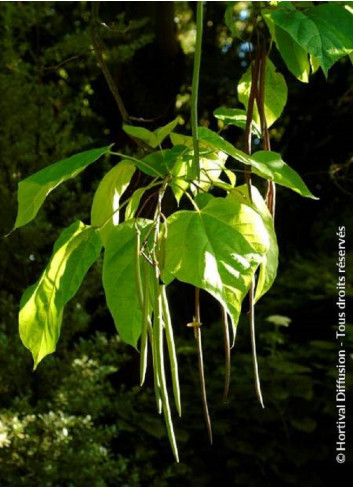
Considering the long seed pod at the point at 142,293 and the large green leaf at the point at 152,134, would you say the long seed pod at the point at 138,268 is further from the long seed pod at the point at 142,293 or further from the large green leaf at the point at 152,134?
the large green leaf at the point at 152,134

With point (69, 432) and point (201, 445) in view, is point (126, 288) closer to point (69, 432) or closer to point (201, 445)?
point (69, 432)

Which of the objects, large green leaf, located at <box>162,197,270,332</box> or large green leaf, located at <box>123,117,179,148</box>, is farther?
large green leaf, located at <box>123,117,179,148</box>

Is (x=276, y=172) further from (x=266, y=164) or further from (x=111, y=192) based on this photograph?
(x=111, y=192)

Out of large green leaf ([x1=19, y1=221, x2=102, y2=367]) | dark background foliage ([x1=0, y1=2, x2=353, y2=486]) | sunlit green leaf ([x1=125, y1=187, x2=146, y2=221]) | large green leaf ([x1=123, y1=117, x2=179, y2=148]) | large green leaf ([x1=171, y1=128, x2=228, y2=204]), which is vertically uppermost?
large green leaf ([x1=123, y1=117, x2=179, y2=148])

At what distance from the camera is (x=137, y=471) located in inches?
82.0

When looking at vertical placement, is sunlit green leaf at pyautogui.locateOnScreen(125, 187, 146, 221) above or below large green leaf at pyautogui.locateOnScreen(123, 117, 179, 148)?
below

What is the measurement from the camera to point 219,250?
1.33 feet

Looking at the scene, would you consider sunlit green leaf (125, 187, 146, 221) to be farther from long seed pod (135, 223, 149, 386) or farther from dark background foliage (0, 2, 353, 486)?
dark background foliage (0, 2, 353, 486)

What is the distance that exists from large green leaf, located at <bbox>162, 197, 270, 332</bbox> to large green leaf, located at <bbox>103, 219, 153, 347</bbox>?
35mm

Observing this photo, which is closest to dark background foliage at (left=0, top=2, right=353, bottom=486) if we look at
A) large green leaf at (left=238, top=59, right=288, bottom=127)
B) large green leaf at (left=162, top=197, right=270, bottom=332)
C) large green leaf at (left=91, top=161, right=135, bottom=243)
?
large green leaf at (left=238, top=59, right=288, bottom=127)

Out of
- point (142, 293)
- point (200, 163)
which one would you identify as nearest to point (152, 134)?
point (200, 163)

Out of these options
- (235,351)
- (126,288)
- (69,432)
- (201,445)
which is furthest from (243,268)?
(235,351)

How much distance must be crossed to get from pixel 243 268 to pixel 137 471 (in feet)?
5.85

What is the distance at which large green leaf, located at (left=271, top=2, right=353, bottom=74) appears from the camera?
444 millimetres
